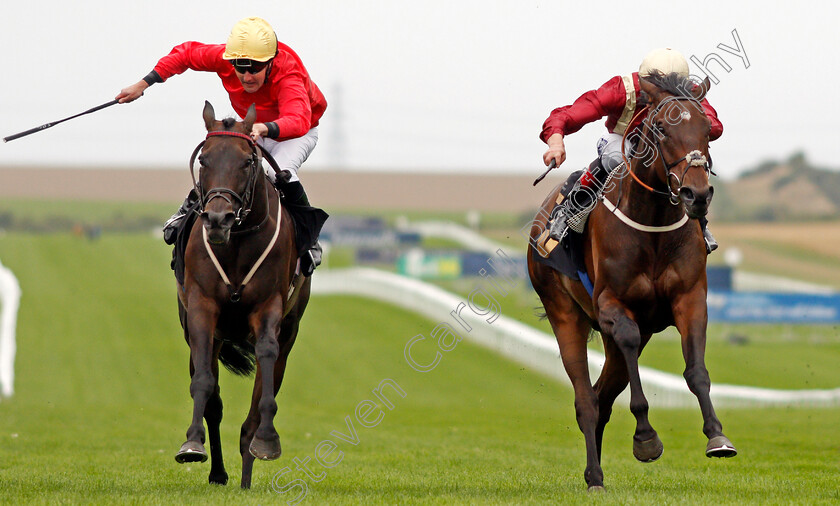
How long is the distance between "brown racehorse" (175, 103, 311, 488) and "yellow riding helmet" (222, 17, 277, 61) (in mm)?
559

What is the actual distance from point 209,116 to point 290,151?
1.16m

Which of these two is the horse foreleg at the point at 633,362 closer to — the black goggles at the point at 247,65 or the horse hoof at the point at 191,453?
the horse hoof at the point at 191,453

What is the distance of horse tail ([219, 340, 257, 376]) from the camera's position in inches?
346

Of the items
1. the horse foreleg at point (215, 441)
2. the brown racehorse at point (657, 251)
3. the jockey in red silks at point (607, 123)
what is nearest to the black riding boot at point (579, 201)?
the jockey in red silks at point (607, 123)

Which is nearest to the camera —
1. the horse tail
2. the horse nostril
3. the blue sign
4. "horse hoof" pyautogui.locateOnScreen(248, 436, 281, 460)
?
the horse nostril

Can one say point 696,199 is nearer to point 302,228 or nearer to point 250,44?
point 302,228

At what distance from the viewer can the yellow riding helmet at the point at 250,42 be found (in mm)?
7410

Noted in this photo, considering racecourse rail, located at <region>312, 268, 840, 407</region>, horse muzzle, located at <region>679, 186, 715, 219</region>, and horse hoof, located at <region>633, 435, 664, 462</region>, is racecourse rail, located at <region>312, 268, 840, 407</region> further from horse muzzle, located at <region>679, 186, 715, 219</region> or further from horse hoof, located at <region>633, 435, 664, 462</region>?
horse muzzle, located at <region>679, 186, 715, 219</region>

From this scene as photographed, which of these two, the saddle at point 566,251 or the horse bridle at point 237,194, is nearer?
the horse bridle at point 237,194

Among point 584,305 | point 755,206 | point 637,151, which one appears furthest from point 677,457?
point 755,206

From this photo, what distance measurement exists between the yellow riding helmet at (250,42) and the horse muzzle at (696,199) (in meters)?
2.78

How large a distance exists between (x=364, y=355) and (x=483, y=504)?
57.1 ft

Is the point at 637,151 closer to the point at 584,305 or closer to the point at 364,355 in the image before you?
the point at 584,305

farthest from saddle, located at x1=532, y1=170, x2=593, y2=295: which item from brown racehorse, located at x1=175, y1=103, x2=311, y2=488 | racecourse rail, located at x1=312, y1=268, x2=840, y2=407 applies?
racecourse rail, located at x1=312, y1=268, x2=840, y2=407
